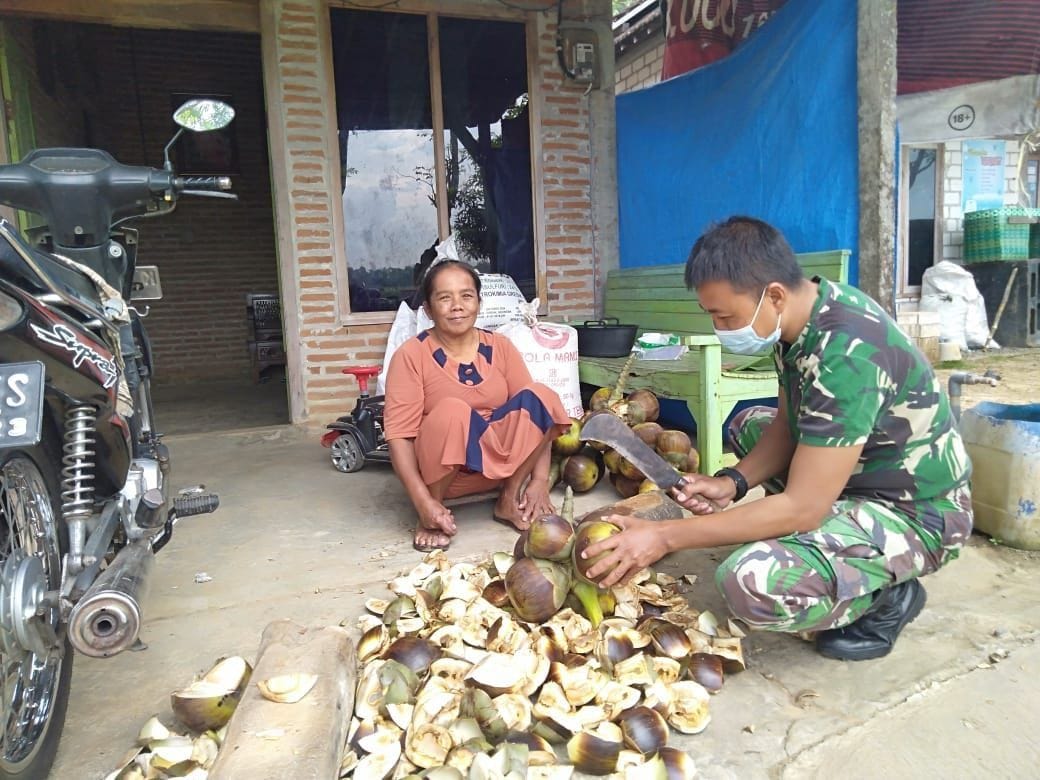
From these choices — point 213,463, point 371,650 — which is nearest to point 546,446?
point 371,650

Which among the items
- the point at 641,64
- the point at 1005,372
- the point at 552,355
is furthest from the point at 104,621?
the point at 641,64

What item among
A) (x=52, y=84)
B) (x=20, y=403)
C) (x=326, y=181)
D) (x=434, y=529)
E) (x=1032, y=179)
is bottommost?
(x=434, y=529)

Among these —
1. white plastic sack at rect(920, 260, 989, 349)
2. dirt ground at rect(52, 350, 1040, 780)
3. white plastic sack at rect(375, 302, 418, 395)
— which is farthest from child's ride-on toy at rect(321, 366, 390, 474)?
white plastic sack at rect(920, 260, 989, 349)

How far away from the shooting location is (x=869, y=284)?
370 centimetres

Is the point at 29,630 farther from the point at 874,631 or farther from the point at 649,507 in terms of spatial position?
the point at 874,631

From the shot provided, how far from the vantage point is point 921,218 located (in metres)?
9.04

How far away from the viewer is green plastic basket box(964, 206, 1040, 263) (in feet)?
28.3

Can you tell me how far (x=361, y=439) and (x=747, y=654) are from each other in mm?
2704

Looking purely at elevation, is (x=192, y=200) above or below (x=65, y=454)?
above

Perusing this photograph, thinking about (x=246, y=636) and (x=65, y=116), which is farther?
(x=65, y=116)

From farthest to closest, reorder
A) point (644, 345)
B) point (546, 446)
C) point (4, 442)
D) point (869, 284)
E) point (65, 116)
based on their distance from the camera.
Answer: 1. point (65, 116)
2. point (644, 345)
3. point (869, 284)
4. point (546, 446)
5. point (4, 442)

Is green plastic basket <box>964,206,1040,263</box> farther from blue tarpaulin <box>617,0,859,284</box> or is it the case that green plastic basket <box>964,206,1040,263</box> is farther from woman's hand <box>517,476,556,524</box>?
woman's hand <box>517,476,556,524</box>

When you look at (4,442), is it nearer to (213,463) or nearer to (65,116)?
(213,463)

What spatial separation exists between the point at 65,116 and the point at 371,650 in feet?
26.6
